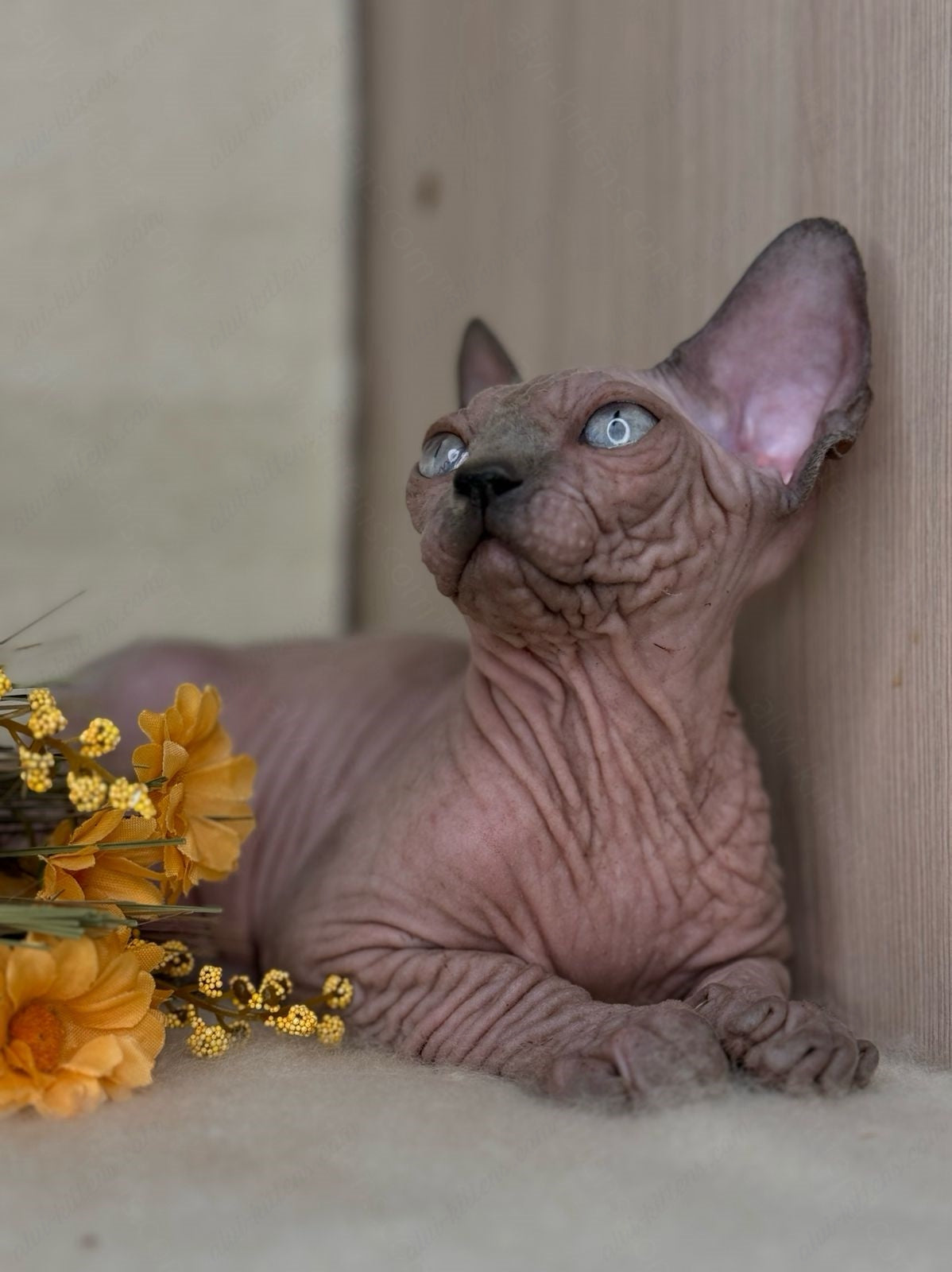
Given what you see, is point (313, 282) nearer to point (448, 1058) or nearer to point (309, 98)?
point (309, 98)

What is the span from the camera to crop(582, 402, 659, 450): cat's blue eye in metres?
1.28

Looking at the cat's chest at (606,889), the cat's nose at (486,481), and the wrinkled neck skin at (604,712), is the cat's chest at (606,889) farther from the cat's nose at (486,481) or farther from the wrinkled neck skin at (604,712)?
the cat's nose at (486,481)

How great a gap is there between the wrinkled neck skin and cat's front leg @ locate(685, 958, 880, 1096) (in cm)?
22

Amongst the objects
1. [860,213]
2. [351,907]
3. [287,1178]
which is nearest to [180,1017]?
[351,907]

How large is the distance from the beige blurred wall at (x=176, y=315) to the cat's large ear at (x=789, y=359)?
142 cm

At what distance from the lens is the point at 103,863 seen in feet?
4.00

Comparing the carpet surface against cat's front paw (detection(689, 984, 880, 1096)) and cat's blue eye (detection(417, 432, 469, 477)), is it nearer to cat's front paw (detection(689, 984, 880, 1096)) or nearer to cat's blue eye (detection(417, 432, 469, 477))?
cat's front paw (detection(689, 984, 880, 1096))

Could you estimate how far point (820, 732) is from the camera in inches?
60.1

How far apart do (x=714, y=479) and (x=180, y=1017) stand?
0.67 m

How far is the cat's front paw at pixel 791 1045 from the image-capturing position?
1.14 metres

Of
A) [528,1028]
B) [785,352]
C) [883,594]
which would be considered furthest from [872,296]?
[528,1028]

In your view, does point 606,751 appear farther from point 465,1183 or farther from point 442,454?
point 465,1183

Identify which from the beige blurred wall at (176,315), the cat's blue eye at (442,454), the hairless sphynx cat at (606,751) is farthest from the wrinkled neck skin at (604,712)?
the beige blurred wall at (176,315)

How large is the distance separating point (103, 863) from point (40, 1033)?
0.17 meters
